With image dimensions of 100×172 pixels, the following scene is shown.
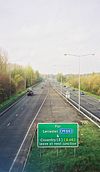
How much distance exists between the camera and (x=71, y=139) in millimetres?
21219

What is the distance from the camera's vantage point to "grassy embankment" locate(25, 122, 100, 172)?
19516 mm

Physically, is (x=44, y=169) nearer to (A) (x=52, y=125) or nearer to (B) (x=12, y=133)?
(A) (x=52, y=125)

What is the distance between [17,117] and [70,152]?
2130cm

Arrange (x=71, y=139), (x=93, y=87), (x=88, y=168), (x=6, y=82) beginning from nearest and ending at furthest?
(x=88, y=168), (x=71, y=139), (x=6, y=82), (x=93, y=87)

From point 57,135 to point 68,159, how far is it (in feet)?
→ 5.01

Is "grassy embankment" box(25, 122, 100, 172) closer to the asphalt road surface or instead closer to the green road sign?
the green road sign

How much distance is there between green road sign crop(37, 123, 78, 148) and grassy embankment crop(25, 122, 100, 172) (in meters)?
0.98

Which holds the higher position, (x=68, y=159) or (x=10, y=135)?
(x=68, y=159)

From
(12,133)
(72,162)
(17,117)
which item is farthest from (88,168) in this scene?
(17,117)

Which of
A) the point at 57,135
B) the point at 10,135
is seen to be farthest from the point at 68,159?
the point at 10,135

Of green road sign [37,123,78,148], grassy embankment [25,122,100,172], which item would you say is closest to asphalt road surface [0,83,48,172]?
grassy embankment [25,122,100,172]

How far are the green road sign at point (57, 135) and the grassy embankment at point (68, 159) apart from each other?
0.98 m

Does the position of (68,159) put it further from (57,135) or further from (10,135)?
(10,135)

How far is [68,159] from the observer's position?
2122 cm
